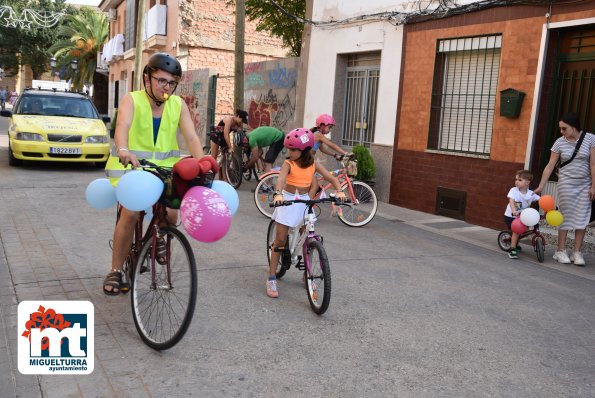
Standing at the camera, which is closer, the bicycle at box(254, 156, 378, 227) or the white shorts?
the white shorts

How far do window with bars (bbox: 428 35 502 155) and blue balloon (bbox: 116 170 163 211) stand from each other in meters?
6.93

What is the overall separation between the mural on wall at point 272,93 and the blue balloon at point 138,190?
10505 mm

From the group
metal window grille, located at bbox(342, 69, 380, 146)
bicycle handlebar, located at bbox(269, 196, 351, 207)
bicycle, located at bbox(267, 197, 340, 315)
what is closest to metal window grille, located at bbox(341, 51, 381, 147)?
metal window grille, located at bbox(342, 69, 380, 146)

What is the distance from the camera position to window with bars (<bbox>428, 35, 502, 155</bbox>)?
927 centimetres

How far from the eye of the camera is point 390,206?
35.3 feet

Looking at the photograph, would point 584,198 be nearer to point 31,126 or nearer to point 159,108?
point 159,108

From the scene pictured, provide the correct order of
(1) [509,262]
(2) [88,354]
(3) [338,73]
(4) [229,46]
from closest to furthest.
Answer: (2) [88,354] < (1) [509,262] < (3) [338,73] < (4) [229,46]

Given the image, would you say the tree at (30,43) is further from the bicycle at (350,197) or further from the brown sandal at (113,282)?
the brown sandal at (113,282)

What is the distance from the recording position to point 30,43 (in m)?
53.5

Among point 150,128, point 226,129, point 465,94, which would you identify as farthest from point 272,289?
point 226,129

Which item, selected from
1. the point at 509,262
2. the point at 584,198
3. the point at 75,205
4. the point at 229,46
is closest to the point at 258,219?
the point at 75,205

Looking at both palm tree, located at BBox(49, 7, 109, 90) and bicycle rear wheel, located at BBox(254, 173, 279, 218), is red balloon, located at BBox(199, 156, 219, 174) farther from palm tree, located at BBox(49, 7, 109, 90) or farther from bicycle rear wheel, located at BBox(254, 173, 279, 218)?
palm tree, located at BBox(49, 7, 109, 90)

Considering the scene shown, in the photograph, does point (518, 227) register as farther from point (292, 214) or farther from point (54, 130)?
point (54, 130)

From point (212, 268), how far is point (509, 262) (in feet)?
11.7
